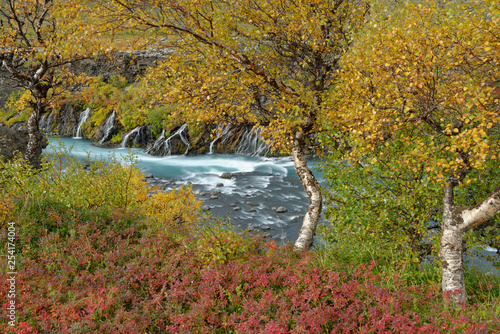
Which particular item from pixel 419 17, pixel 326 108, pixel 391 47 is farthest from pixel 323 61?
pixel 391 47

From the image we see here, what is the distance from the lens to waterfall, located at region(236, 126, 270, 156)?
89.2 feet

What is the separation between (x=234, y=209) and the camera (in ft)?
55.2

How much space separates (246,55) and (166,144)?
21707 mm

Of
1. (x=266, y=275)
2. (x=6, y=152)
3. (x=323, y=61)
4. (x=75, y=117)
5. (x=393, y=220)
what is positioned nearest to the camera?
(x=266, y=275)

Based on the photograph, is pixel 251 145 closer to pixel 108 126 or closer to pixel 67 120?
pixel 108 126

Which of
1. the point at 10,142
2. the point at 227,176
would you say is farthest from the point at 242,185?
the point at 10,142

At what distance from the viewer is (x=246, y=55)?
7777mm

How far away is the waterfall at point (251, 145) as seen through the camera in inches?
1071

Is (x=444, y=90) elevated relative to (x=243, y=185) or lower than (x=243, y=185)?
elevated

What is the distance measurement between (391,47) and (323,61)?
322cm

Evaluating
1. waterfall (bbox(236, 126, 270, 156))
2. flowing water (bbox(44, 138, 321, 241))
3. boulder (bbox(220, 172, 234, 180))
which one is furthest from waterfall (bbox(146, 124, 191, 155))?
boulder (bbox(220, 172, 234, 180))

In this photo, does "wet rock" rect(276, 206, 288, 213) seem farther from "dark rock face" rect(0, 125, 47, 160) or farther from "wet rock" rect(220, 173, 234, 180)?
"dark rock face" rect(0, 125, 47, 160)

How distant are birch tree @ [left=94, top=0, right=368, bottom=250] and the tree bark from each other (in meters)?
2.90

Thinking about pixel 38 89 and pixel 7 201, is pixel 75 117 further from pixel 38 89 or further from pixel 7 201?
pixel 7 201
